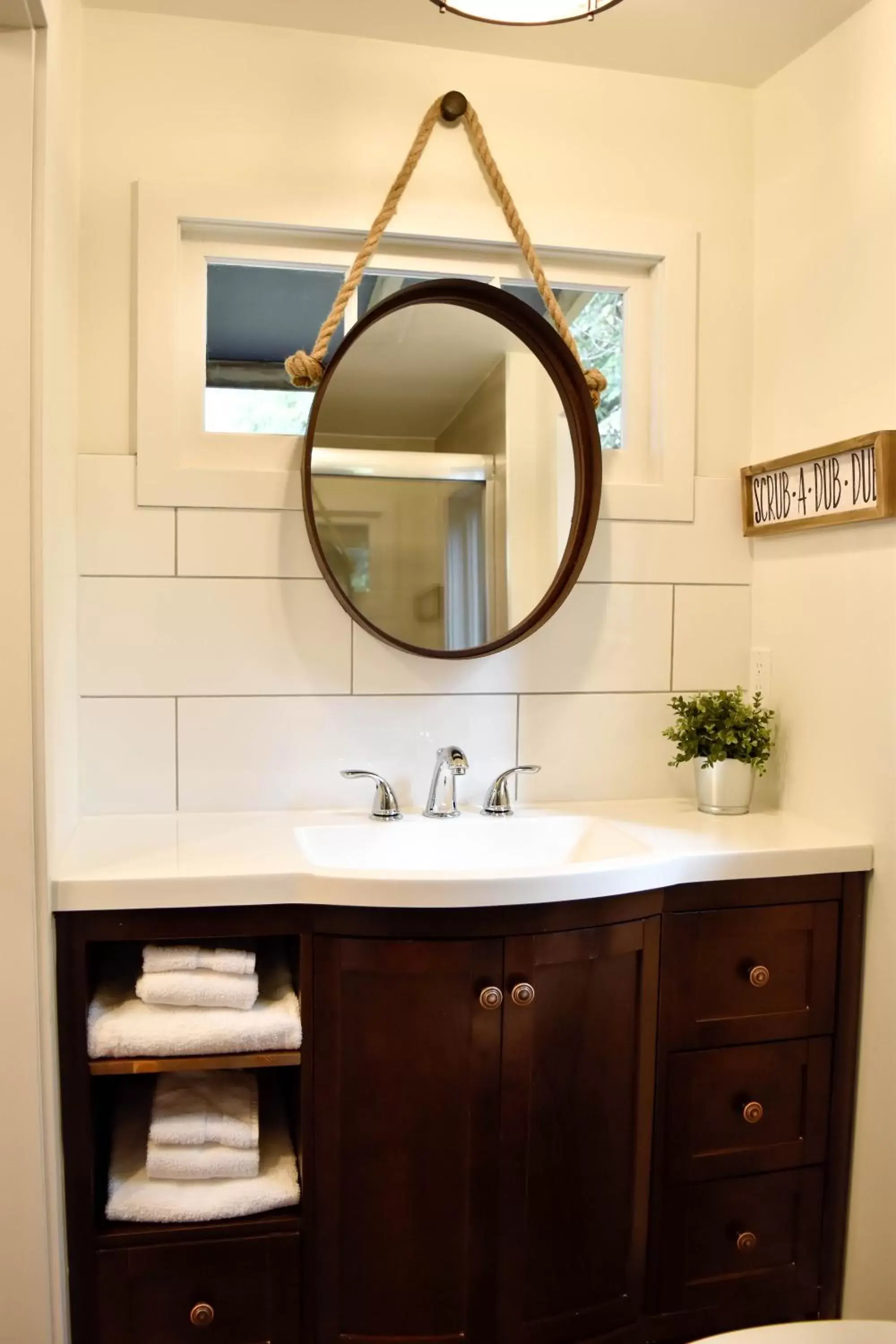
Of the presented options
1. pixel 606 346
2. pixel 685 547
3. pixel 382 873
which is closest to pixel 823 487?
pixel 685 547

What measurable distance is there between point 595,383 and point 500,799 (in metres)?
0.77

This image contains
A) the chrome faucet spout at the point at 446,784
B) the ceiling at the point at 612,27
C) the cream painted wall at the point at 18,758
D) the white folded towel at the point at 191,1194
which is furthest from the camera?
the chrome faucet spout at the point at 446,784

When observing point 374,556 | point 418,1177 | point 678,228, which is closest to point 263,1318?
point 418,1177

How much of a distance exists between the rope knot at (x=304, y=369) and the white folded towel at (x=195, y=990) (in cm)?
96

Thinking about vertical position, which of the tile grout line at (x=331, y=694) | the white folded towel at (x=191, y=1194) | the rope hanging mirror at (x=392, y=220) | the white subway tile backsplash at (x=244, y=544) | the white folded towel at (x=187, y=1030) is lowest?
the white folded towel at (x=191, y=1194)

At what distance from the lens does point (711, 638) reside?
191 centimetres

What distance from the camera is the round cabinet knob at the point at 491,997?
1.37m

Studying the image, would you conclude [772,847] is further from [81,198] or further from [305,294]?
[81,198]

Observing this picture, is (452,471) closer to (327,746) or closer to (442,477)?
(442,477)

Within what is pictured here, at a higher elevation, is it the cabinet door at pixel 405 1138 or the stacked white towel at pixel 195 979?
the stacked white towel at pixel 195 979

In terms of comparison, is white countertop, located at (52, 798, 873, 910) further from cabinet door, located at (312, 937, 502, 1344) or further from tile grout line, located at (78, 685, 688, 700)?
tile grout line, located at (78, 685, 688, 700)

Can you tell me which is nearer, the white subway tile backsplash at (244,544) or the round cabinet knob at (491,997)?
the round cabinet knob at (491,997)

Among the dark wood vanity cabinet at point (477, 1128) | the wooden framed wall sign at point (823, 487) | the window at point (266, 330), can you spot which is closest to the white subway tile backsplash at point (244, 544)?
the window at point (266, 330)

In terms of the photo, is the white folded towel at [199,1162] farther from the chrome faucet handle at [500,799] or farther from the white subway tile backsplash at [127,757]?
the chrome faucet handle at [500,799]
